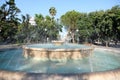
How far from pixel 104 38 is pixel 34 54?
1230 inches

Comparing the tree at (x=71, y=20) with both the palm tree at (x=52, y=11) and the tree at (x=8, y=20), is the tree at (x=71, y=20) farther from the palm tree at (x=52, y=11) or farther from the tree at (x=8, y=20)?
the tree at (x=8, y=20)

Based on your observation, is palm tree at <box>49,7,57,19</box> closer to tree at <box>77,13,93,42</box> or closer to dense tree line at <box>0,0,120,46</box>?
dense tree line at <box>0,0,120,46</box>

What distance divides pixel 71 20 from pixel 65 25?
1987 millimetres

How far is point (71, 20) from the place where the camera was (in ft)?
172

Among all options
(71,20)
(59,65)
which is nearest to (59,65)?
(59,65)

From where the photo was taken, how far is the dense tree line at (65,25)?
3425 cm

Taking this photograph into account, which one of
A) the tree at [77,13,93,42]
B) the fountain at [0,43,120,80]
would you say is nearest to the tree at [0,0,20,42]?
the tree at [77,13,93,42]

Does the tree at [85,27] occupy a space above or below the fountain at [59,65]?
above

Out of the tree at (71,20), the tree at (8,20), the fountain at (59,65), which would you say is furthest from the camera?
the tree at (71,20)

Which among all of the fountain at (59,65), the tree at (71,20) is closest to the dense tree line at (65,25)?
the tree at (71,20)

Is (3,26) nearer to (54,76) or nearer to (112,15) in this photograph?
(112,15)

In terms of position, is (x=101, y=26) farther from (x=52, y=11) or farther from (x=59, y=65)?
(x=59, y=65)

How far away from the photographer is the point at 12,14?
3525 cm

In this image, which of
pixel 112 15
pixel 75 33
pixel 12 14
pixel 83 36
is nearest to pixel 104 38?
pixel 83 36
